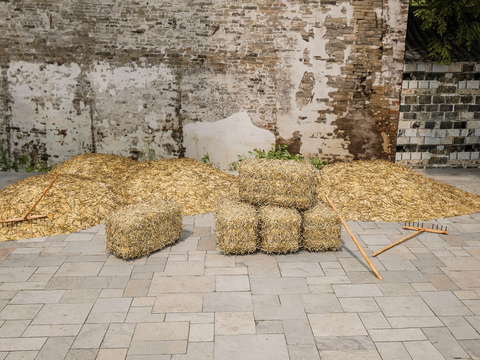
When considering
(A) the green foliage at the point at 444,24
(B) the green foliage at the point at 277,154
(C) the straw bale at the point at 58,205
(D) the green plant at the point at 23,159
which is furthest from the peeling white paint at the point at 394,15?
(D) the green plant at the point at 23,159

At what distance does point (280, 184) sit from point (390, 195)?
3154 millimetres

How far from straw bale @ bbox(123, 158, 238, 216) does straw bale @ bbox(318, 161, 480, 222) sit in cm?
225

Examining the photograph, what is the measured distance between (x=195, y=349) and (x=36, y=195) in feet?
16.8

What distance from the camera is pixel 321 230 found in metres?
6.83

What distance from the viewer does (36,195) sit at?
8172 millimetres

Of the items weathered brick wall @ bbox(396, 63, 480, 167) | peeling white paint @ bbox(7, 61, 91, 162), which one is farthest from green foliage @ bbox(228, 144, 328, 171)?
peeling white paint @ bbox(7, 61, 91, 162)

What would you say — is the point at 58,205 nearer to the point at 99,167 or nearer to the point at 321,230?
A: the point at 99,167

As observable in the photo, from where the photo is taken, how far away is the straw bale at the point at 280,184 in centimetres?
696

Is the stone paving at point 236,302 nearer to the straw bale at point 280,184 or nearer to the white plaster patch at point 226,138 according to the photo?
the straw bale at point 280,184

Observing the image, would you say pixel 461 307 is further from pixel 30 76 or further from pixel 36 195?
pixel 30 76

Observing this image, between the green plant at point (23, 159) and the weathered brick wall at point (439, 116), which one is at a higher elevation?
the weathered brick wall at point (439, 116)

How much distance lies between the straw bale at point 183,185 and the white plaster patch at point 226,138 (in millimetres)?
1190

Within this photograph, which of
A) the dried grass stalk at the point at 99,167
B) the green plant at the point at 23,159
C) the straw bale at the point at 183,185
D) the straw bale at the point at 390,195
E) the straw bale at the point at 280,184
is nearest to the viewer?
the straw bale at the point at 280,184

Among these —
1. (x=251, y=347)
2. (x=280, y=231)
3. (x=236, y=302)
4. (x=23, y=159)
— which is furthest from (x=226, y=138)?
(x=251, y=347)
